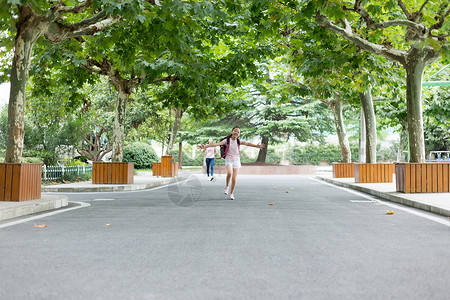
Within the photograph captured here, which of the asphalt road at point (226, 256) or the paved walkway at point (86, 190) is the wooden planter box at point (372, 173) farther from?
the asphalt road at point (226, 256)

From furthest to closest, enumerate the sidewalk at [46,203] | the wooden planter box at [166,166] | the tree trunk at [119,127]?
the wooden planter box at [166,166]
the tree trunk at [119,127]
the sidewalk at [46,203]

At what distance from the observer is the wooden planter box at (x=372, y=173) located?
18.5 m

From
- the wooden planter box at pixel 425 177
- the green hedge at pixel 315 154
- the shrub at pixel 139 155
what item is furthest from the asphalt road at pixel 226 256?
the green hedge at pixel 315 154

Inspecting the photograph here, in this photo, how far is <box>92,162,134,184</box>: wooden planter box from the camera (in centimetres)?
1645

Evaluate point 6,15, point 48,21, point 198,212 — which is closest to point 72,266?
point 198,212

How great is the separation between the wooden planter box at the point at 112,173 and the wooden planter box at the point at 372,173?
31.1ft

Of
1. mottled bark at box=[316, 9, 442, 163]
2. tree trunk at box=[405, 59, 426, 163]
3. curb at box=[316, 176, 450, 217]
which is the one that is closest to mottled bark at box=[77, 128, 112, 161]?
curb at box=[316, 176, 450, 217]

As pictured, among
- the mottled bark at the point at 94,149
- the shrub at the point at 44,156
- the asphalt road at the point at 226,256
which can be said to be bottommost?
the asphalt road at the point at 226,256

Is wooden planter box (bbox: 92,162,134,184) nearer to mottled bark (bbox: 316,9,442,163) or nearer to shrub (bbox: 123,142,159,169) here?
mottled bark (bbox: 316,9,442,163)

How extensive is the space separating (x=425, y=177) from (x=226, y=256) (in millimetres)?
9445

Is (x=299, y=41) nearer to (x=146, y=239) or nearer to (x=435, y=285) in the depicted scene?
(x=146, y=239)

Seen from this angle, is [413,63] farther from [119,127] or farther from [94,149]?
[94,149]

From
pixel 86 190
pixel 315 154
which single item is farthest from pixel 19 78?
pixel 315 154

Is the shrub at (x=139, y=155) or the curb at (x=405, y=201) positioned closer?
the curb at (x=405, y=201)
